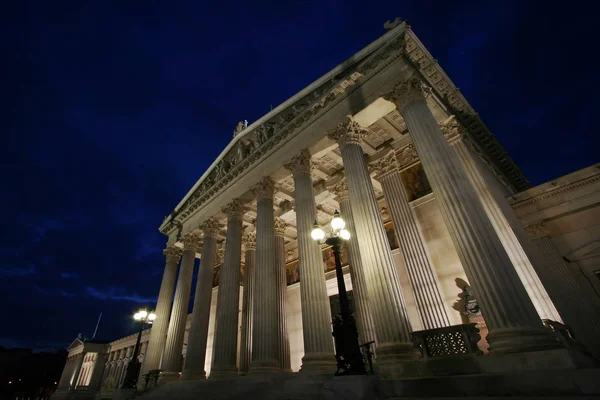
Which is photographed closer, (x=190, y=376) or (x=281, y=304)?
(x=190, y=376)

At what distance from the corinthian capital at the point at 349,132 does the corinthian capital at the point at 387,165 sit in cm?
268

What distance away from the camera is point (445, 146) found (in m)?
9.52

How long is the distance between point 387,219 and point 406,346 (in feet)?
31.1

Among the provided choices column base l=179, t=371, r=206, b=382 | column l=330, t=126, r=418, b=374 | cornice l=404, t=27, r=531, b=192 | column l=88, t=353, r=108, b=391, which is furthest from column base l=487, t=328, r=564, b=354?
column l=88, t=353, r=108, b=391

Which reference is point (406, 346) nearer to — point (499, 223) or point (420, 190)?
point (499, 223)

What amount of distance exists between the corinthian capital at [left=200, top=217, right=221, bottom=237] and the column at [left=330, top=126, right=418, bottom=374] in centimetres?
1137

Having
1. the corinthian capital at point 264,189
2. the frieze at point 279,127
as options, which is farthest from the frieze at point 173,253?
the corinthian capital at point 264,189

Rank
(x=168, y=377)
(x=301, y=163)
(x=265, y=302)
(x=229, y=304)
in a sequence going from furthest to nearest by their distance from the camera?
(x=168, y=377) → (x=229, y=304) → (x=301, y=163) → (x=265, y=302)

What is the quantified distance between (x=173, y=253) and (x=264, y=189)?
1189 centimetres

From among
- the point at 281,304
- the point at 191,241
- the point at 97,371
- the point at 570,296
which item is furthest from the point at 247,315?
the point at 97,371

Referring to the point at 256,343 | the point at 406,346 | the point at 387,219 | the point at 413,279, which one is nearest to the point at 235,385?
the point at 256,343

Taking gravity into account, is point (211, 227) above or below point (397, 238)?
above

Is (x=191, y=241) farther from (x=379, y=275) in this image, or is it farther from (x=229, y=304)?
(x=379, y=275)

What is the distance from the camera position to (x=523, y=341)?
6348mm
